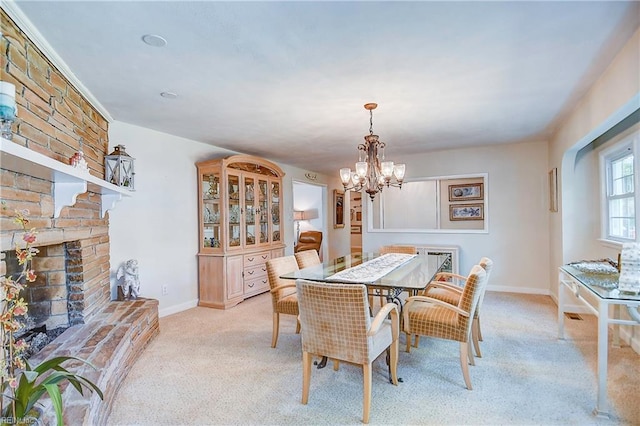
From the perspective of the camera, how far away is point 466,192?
5980 mm

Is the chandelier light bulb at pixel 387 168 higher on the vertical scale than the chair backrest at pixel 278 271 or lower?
higher

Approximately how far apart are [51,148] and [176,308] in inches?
99.9

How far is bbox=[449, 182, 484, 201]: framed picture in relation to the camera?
587 cm

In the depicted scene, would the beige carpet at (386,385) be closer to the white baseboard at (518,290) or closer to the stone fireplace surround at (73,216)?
the stone fireplace surround at (73,216)

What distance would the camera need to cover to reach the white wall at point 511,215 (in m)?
4.85

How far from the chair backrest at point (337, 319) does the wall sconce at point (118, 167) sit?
7.64 feet

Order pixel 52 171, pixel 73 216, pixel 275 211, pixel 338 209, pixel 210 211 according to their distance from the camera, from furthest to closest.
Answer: pixel 338 209 → pixel 275 211 → pixel 210 211 → pixel 73 216 → pixel 52 171

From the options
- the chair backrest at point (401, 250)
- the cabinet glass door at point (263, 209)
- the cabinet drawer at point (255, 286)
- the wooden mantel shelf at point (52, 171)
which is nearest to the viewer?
the wooden mantel shelf at point (52, 171)

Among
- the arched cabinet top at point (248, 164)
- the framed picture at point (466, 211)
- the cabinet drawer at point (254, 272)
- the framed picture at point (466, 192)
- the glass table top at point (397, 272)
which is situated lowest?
the cabinet drawer at point (254, 272)

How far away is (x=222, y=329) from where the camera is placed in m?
3.52

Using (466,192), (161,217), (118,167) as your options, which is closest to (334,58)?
(118,167)

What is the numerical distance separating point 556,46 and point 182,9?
2.18m

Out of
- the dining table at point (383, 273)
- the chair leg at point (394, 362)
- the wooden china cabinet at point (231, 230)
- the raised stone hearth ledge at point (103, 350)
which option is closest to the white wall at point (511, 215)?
the dining table at point (383, 273)

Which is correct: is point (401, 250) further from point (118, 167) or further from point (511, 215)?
point (118, 167)
